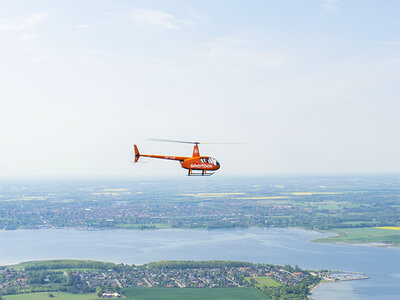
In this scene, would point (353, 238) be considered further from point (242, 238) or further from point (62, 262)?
point (62, 262)

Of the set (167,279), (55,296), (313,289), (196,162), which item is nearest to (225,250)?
(167,279)

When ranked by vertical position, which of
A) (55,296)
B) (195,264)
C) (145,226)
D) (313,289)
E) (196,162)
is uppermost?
(196,162)

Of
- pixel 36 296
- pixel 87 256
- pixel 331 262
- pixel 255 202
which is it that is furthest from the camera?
pixel 255 202

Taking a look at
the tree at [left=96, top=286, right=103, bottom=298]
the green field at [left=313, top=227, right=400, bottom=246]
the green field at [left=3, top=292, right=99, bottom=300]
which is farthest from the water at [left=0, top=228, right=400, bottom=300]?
the green field at [left=3, top=292, right=99, bottom=300]

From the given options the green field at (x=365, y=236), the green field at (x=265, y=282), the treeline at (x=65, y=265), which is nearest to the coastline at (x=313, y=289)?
the green field at (x=265, y=282)

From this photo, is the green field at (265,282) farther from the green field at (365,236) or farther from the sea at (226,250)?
the green field at (365,236)

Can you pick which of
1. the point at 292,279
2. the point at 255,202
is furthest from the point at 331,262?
the point at 255,202

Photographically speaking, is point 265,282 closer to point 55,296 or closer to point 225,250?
point 225,250
